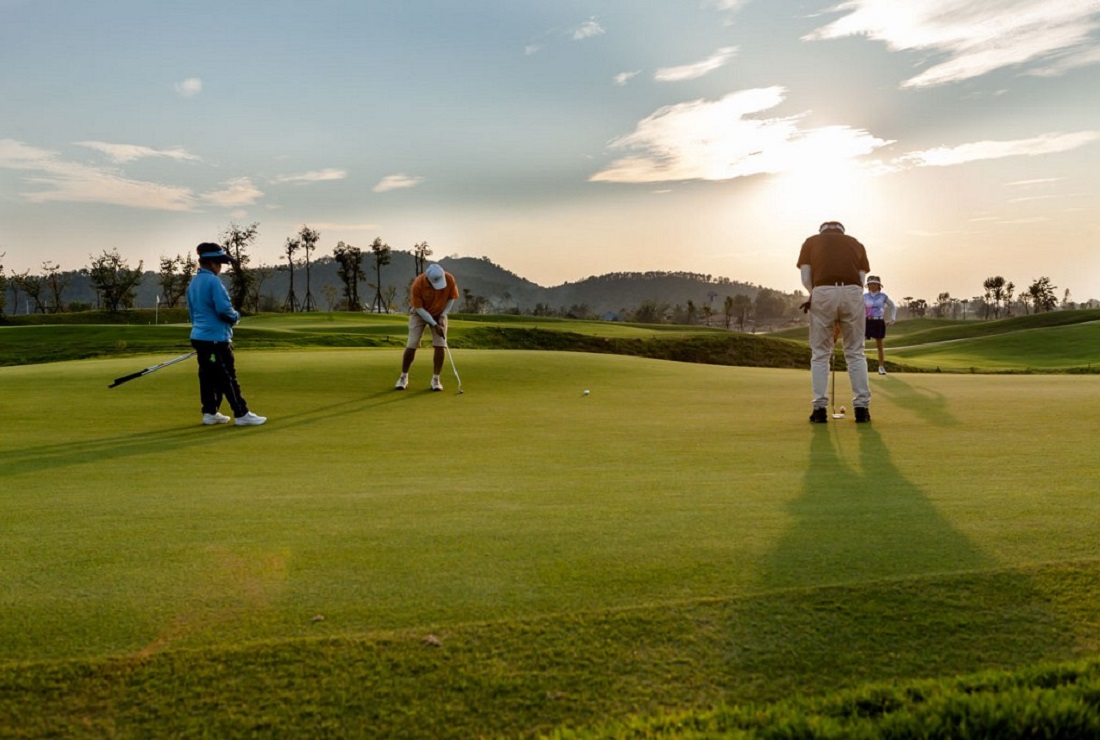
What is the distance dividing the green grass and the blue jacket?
3.55 meters

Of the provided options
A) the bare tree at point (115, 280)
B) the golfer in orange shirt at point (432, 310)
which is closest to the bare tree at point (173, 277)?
the bare tree at point (115, 280)

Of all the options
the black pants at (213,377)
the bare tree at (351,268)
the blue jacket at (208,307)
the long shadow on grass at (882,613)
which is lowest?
the long shadow on grass at (882,613)

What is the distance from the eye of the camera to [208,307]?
38.6 ft

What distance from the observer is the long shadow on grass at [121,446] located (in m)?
7.98

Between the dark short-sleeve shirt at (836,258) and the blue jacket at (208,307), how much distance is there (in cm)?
862

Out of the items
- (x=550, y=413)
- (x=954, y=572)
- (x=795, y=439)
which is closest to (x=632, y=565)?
(x=954, y=572)

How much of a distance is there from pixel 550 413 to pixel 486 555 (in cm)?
802

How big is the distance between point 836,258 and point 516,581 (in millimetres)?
9024

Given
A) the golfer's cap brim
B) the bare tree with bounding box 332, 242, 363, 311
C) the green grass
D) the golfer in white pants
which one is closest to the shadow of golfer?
the golfer in white pants

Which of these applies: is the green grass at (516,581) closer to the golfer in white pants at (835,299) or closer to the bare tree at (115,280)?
the golfer in white pants at (835,299)

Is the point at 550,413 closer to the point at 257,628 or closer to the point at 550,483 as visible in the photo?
the point at 550,483

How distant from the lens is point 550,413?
12.3 metres

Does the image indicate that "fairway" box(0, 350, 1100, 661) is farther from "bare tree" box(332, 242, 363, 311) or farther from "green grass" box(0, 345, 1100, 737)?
"bare tree" box(332, 242, 363, 311)

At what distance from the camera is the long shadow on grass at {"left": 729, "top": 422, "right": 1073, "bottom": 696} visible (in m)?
3.13
